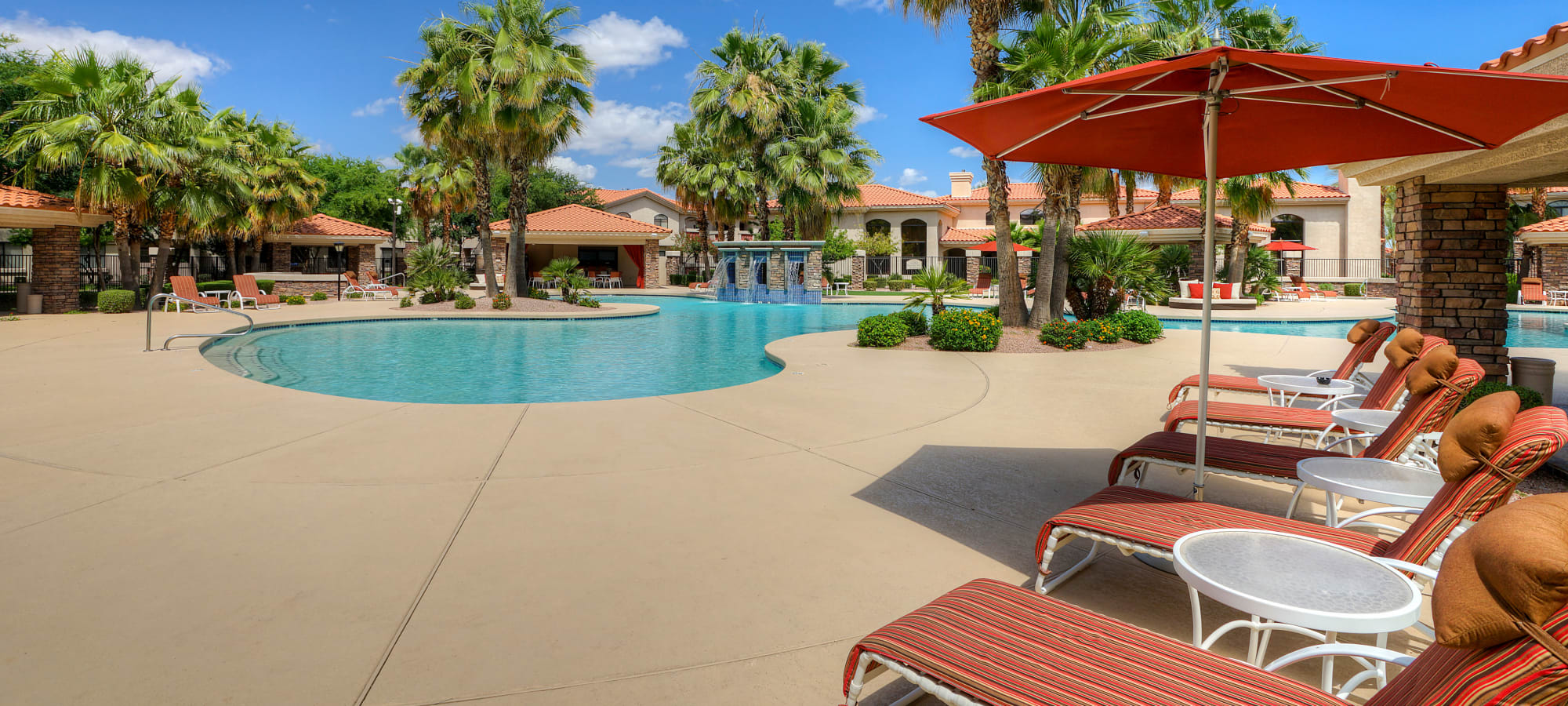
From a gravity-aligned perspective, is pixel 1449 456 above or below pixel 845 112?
below

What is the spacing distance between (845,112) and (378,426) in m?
26.5

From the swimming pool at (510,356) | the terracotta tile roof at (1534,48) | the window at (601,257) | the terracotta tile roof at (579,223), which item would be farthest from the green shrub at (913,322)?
the window at (601,257)

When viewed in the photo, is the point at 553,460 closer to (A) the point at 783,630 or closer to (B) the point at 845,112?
(A) the point at 783,630

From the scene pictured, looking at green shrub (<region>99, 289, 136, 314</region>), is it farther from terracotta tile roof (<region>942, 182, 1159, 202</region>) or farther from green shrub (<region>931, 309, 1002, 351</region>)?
terracotta tile roof (<region>942, 182, 1159, 202</region>)

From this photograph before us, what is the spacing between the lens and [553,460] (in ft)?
18.1

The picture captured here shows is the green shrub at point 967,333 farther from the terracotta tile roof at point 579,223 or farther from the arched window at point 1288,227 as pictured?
the arched window at point 1288,227

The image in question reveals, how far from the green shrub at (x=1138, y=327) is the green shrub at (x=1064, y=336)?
92 cm

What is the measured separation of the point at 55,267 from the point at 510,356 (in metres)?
14.9

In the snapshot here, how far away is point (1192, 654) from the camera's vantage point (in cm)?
209

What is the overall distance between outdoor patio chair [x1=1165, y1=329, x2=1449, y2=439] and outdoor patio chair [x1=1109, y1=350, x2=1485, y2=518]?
61cm

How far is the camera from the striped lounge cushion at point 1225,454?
398cm

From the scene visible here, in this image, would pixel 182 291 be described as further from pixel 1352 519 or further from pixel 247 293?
pixel 1352 519

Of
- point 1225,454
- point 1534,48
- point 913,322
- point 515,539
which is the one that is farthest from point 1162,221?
point 515,539

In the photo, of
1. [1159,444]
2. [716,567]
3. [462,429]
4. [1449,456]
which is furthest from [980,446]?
[462,429]
